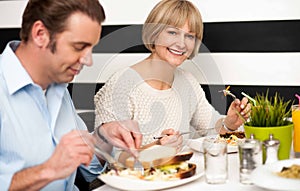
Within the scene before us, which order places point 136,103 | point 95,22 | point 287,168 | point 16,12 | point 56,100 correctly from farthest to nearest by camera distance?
point 16,12 → point 136,103 → point 56,100 → point 95,22 → point 287,168

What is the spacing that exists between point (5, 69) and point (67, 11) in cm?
24

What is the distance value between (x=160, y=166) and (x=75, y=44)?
37 centimetres

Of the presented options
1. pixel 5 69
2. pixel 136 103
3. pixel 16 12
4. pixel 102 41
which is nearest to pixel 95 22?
pixel 102 41

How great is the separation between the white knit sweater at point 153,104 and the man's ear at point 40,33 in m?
0.22

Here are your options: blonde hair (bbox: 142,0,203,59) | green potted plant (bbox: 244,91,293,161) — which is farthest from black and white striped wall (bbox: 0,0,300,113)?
green potted plant (bbox: 244,91,293,161)

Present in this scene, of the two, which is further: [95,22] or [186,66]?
[186,66]

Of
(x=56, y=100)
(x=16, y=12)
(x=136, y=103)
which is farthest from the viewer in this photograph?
(x=16, y=12)

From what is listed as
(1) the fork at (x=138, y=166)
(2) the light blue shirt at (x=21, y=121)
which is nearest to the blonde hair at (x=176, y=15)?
(2) the light blue shirt at (x=21, y=121)

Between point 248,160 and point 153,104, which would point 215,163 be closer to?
point 248,160

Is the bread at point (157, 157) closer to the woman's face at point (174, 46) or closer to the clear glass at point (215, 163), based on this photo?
the clear glass at point (215, 163)

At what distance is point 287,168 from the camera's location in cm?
124

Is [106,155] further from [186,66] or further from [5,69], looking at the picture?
[186,66]

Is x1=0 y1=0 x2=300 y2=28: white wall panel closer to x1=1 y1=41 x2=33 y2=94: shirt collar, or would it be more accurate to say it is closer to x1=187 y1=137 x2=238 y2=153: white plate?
x1=187 y1=137 x2=238 y2=153: white plate

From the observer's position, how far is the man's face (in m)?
1.32
